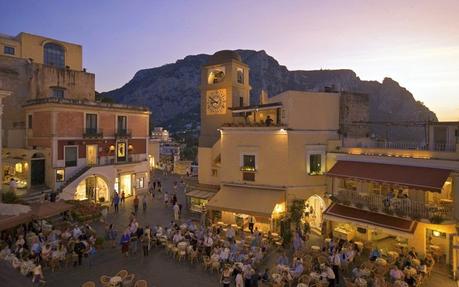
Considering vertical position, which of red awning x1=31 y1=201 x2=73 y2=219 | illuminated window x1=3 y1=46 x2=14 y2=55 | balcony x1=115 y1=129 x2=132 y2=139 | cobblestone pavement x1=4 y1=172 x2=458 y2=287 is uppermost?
illuminated window x1=3 y1=46 x2=14 y2=55

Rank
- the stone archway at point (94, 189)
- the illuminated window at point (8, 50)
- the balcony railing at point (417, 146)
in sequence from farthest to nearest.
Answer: the illuminated window at point (8, 50) < the stone archway at point (94, 189) < the balcony railing at point (417, 146)

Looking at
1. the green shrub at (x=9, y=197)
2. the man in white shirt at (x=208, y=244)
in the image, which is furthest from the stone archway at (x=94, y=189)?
the man in white shirt at (x=208, y=244)

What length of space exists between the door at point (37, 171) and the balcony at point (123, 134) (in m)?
7.47

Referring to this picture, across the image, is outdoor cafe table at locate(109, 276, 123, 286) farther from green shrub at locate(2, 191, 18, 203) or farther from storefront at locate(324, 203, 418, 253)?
green shrub at locate(2, 191, 18, 203)

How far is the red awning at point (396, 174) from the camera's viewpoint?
16562 millimetres

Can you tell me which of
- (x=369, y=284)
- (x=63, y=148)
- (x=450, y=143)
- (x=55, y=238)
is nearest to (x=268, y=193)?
(x=369, y=284)

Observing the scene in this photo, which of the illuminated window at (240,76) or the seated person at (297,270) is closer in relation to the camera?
the seated person at (297,270)

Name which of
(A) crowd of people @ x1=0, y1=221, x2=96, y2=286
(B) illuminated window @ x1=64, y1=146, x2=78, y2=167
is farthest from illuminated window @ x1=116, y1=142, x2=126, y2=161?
(A) crowd of people @ x1=0, y1=221, x2=96, y2=286

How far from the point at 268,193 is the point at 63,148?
19461 millimetres

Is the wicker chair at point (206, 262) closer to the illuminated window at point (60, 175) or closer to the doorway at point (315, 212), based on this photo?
the doorway at point (315, 212)

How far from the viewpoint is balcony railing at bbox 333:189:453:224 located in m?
16.7

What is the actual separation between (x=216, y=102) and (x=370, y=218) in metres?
16.8

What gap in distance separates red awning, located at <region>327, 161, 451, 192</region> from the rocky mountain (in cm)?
12455

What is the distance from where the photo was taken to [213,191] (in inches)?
1097
